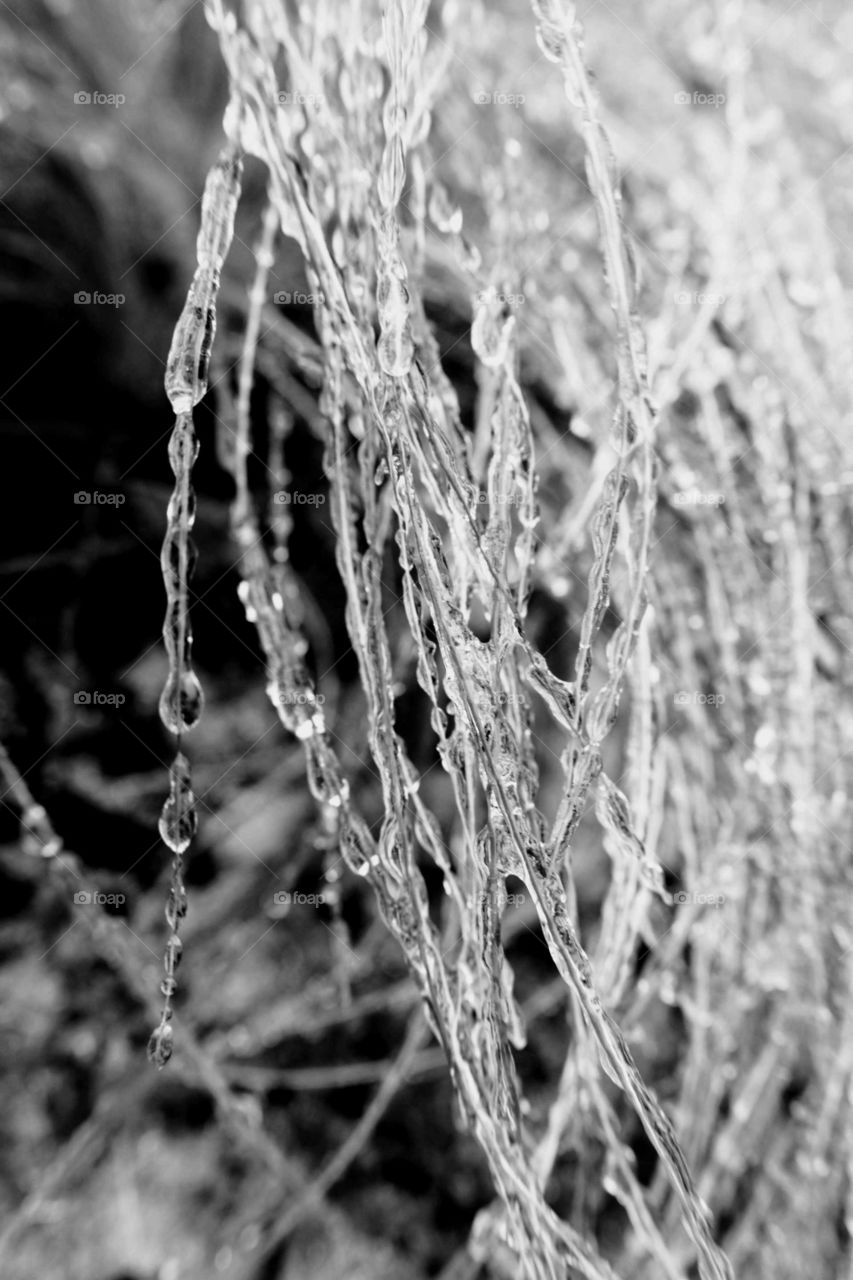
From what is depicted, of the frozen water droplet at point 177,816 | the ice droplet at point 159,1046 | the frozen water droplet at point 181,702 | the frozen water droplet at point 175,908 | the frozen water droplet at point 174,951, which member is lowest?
the ice droplet at point 159,1046

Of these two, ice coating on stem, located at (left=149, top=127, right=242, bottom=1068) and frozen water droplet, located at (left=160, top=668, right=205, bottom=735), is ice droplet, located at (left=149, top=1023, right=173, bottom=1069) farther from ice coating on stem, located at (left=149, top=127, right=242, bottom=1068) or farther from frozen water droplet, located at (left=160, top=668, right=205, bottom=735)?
frozen water droplet, located at (left=160, top=668, right=205, bottom=735)

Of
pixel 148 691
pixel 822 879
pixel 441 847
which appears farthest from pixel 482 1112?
pixel 148 691

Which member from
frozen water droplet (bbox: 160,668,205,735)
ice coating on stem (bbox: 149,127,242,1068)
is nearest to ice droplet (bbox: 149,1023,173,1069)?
ice coating on stem (bbox: 149,127,242,1068)

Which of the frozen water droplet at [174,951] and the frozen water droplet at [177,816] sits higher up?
the frozen water droplet at [177,816]

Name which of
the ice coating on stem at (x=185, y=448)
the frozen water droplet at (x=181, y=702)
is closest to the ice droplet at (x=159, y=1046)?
the ice coating on stem at (x=185, y=448)

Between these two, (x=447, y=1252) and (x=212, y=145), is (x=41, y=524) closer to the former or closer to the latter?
(x=212, y=145)

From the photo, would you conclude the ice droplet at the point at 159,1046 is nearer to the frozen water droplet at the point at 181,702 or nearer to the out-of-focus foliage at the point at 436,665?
the out-of-focus foliage at the point at 436,665

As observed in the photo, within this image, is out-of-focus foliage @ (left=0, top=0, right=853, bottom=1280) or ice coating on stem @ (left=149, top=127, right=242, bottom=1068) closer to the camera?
ice coating on stem @ (left=149, top=127, right=242, bottom=1068)

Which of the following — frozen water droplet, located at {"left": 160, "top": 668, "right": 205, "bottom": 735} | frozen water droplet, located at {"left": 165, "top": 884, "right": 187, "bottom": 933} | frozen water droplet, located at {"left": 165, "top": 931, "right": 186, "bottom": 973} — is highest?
frozen water droplet, located at {"left": 160, "top": 668, "right": 205, "bottom": 735}

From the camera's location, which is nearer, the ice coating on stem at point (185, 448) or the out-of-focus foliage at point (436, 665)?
the ice coating on stem at point (185, 448)
